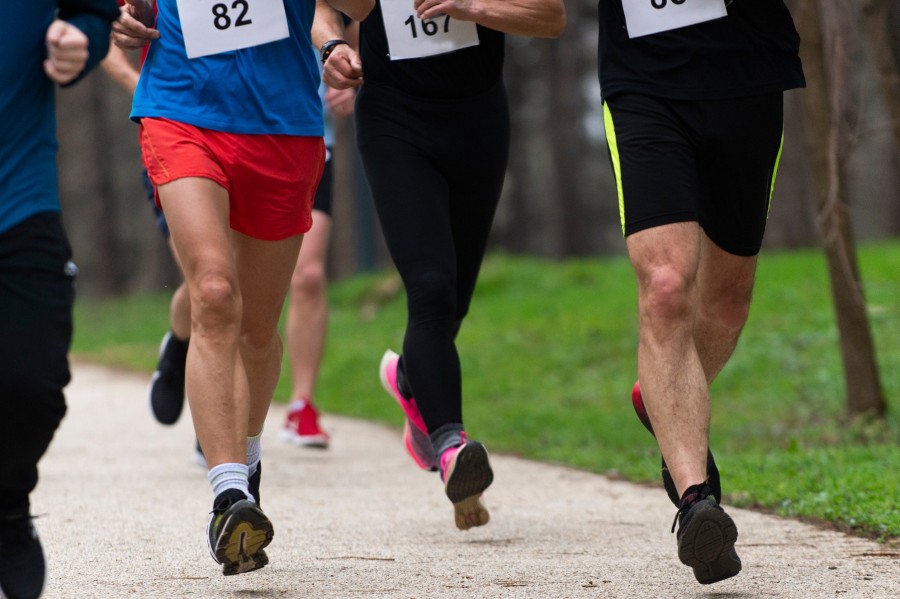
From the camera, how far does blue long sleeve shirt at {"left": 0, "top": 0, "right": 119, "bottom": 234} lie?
3.03 metres

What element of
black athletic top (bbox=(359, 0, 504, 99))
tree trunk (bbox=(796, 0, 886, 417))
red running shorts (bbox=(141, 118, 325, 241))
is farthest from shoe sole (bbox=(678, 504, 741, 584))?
tree trunk (bbox=(796, 0, 886, 417))

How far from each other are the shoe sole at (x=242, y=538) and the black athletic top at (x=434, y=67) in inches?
71.0

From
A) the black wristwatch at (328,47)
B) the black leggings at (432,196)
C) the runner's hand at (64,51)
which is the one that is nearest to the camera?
the runner's hand at (64,51)

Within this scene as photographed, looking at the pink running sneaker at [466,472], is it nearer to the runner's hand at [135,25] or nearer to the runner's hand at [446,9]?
the runner's hand at [446,9]

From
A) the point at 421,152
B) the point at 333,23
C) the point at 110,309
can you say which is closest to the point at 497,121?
the point at 421,152

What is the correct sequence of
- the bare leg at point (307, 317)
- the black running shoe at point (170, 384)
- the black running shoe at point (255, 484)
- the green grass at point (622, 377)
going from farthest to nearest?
1. the bare leg at point (307, 317)
2. the black running shoe at point (170, 384)
3. the green grass at point (622, 377)
4. the black running shoe at point (255, 484)

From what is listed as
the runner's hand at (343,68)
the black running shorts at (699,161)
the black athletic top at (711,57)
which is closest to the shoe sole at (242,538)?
the black running shorts at (699,161)

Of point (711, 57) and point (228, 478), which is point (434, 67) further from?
point (228, 478)

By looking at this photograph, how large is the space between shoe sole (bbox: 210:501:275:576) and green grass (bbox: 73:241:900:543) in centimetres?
207

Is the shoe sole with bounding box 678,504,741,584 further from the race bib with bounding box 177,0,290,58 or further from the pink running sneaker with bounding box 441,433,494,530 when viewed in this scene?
the race bib with bounding box 177,0,290,58

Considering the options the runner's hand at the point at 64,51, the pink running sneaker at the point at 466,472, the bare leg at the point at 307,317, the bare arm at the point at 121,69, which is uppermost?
the runner's hand at the point at 64,51

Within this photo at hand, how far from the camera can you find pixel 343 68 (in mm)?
4402

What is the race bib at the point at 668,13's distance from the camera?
4043 millimetres

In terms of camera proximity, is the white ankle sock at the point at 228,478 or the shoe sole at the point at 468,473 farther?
the shoe sole at the point at 468,473
